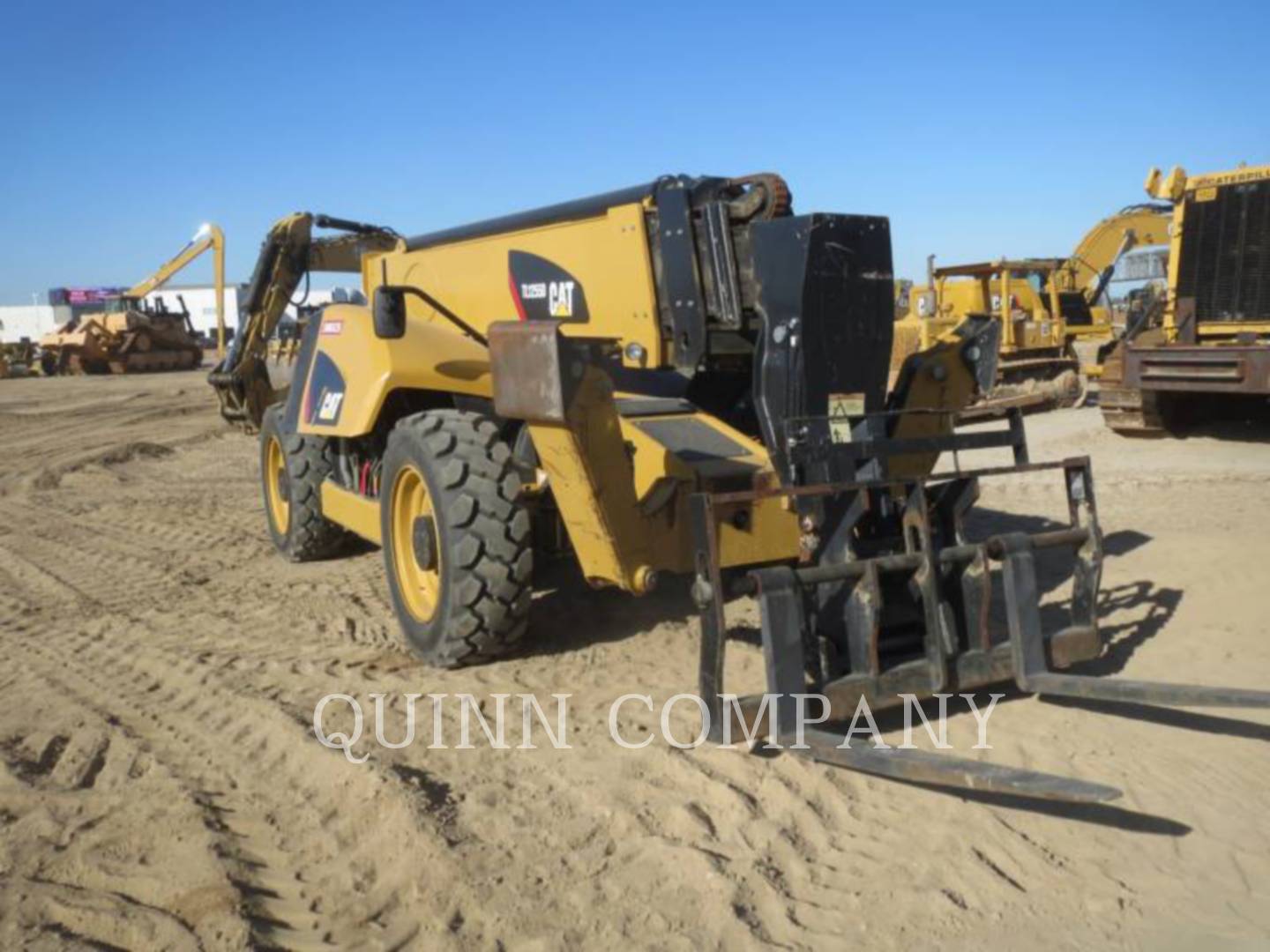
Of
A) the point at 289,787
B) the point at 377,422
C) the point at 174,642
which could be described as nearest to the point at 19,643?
the point at 174,642

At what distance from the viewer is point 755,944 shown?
2625 millimetres

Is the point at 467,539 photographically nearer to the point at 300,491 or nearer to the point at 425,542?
the point at 425,542

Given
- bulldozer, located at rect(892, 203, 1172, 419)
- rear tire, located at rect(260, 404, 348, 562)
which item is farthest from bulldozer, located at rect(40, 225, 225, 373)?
rear tire, located at rect(260, 404, 348, 562)

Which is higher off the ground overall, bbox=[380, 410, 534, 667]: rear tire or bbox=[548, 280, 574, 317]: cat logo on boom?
bbox=[548, 280, 574, 317]: cat logo on boom

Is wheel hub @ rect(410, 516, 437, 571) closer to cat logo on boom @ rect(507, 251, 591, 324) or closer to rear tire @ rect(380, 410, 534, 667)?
rear tire @ rect(380, 410, 534, 667)

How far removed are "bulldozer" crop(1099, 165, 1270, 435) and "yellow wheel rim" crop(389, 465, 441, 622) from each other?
883 centimetres

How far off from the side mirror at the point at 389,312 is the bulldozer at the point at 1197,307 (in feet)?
29.5

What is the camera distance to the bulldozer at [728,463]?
3.76 m

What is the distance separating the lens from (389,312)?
477 centimetres

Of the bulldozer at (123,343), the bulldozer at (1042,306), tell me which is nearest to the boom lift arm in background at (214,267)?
the bulldozer at (123,343)

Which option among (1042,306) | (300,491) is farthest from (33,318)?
(300,491)

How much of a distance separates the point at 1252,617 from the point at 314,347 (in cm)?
529

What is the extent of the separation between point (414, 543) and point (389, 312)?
108 centimetres

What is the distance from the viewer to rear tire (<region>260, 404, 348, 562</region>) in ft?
22.5
